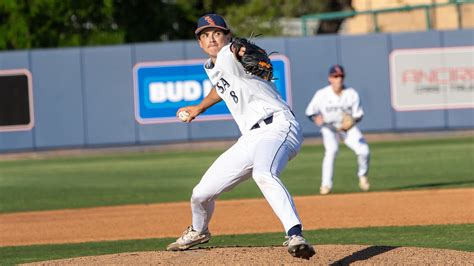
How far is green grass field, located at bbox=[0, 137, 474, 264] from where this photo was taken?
31.7ft

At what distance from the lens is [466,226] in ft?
33.3

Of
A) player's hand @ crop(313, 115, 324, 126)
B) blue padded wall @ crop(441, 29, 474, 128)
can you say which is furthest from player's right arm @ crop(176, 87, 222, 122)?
blue padded wall @ crop(441, 29, 474, 128)

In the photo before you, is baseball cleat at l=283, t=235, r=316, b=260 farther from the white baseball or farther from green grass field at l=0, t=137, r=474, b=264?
green grass field at l=0, t=137, r=474, b=264

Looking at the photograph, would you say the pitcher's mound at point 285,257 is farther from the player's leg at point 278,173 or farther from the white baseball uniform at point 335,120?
the white baseball uniform at point 335,120

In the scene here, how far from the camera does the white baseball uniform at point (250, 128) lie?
22.2ft

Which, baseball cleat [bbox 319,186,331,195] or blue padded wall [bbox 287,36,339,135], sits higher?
blue padded wall [bbox 287,36,339,135]

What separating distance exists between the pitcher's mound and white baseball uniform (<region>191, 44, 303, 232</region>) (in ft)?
1.56

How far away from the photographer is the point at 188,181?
17266mm

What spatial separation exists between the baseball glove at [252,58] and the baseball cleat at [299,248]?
1150 mm

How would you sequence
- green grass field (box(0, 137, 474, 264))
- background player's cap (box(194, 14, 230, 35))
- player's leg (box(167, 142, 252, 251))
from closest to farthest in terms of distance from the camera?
player's leg (box(167, 142, 252, 251)) → background player's cap (box(194, 14, 230, 35)) → green grass field (box(0, 137, 474, 264))

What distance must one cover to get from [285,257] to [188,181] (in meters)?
10.4

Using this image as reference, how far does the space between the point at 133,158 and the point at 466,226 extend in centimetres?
1357

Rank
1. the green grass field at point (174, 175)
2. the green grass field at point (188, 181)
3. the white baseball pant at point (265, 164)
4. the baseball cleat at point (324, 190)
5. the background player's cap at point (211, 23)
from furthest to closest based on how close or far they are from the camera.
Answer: the green grass field at point (174, 175) → the baseball cleat at point (324, 190) → the green grass field at point (188, 181) → the background player's cap at point (211, 23) → the white baseball pant at point (265, 164)

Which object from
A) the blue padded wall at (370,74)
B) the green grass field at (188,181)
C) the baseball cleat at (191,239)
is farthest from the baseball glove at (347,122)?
the blue padded wall at (370,74)
